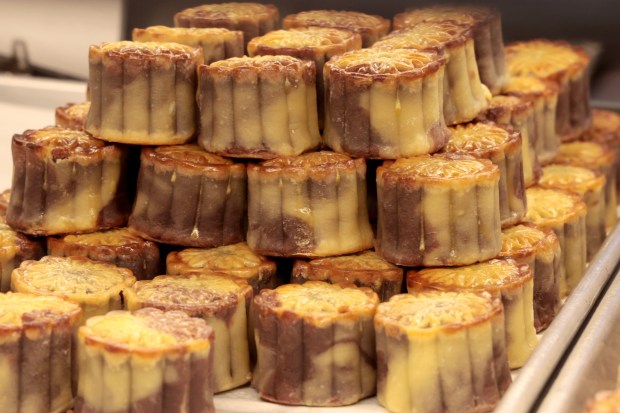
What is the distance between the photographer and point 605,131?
438 cm

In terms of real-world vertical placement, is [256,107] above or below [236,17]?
below

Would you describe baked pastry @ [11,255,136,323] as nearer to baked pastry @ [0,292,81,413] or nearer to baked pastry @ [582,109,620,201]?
baked pastry @ [0,292,81,413]

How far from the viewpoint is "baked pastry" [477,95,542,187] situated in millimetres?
3629

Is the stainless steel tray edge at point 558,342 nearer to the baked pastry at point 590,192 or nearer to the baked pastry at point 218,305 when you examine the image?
the baked pastry at point 590,192

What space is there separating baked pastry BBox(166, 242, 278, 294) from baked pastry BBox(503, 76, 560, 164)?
1097mm

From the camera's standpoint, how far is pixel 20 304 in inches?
109

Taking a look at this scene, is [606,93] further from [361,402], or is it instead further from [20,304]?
[20,304]

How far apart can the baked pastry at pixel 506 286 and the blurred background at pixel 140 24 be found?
0.99 meters

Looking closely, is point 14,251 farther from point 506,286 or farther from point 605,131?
point 605,131

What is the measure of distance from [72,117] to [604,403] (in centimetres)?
184

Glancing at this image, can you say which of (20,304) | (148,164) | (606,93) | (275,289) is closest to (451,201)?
(275,289)

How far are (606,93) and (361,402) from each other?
2.35 m

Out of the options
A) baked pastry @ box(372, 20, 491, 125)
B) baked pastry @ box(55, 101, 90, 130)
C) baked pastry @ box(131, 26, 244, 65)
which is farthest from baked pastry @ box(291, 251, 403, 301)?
baked pastry @ box(55, 101, 90, 130)

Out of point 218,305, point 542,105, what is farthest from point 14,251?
point 542,105
